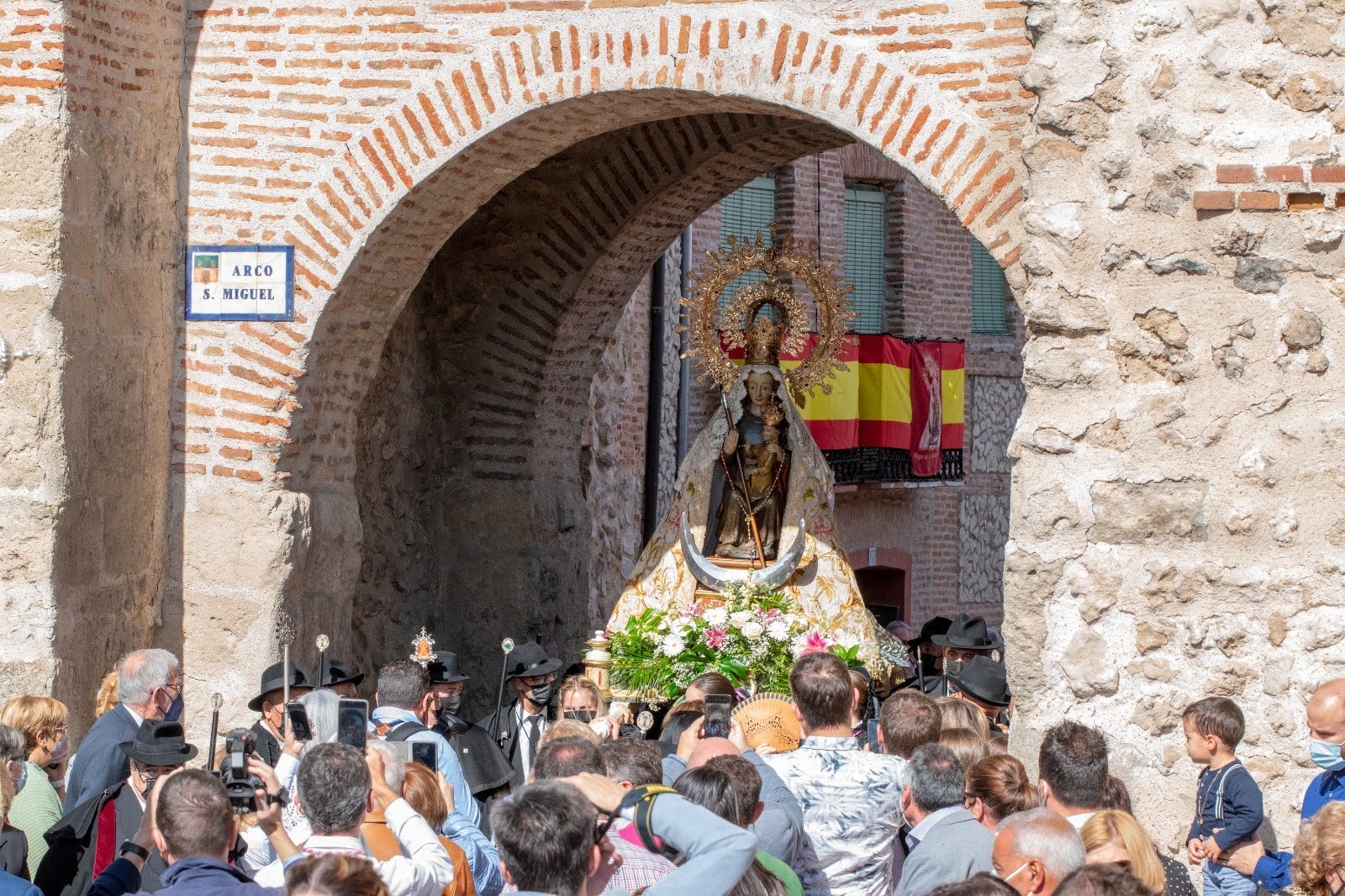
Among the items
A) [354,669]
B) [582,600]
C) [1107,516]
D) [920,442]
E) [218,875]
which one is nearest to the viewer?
[218,875]

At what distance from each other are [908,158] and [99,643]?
4.24 metres

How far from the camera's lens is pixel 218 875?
12.9ft

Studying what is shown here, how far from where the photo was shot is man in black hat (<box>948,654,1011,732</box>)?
7.35 m

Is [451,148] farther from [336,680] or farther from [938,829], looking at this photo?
[938,829]

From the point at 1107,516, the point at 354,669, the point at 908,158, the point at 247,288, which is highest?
the point at 908,158

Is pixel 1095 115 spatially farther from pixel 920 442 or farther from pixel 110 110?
pixel 920 442

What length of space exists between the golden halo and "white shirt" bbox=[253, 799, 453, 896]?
5.98m

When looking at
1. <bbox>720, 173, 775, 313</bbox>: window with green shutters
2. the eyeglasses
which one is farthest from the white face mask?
<bbox>720, 173, 775, 313</bbox>: window with green shutters

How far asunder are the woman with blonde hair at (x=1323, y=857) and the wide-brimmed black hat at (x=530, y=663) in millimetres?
4070

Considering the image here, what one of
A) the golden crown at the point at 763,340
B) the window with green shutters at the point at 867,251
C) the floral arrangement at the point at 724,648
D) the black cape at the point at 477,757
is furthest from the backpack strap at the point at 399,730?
the window with green shutters at the point at 867,251

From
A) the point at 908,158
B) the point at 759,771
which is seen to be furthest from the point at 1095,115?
the point at 759,771

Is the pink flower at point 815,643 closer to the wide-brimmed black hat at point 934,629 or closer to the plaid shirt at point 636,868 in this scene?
the wide-brimmed black hat at point 934,629

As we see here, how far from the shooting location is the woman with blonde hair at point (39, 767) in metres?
5.33

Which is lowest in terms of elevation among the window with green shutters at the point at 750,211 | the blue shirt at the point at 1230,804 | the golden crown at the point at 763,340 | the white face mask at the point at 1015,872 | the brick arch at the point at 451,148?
the blue shirt at the point at 1230,804
